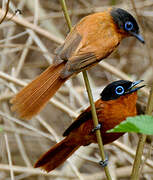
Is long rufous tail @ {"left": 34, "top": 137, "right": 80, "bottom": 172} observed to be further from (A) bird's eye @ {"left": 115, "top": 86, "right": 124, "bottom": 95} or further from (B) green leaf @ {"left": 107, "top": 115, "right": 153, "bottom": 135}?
(B) green leaf @ {"left": 107, "top": 115, "right": 153, "bottom": 135}

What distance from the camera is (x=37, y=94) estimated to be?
3.05 m

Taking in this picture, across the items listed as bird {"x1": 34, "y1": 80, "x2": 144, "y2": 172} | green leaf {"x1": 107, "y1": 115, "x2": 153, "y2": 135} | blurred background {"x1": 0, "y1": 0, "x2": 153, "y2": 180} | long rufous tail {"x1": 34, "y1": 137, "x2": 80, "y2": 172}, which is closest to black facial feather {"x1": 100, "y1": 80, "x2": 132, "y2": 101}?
bird {"x1": 34, "y1": 80, "x2": 144, "y2": 172}

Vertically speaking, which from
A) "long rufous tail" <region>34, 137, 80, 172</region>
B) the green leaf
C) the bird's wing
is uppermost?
the bird's wing

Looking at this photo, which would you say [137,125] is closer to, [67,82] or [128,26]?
[128,26]

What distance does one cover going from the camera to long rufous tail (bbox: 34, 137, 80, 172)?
3568 mm

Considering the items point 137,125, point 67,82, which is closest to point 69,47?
point 137,125

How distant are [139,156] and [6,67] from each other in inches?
147

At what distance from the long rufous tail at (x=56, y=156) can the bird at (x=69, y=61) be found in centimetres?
79

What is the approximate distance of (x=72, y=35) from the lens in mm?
3191

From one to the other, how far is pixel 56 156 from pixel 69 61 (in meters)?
1.11

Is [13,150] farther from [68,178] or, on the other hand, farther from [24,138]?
[68,178]

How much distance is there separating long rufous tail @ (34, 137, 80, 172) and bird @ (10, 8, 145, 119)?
0.79 metres

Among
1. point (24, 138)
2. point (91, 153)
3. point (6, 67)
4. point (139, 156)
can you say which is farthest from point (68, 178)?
point (139, 156)

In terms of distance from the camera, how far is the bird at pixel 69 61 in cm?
298
